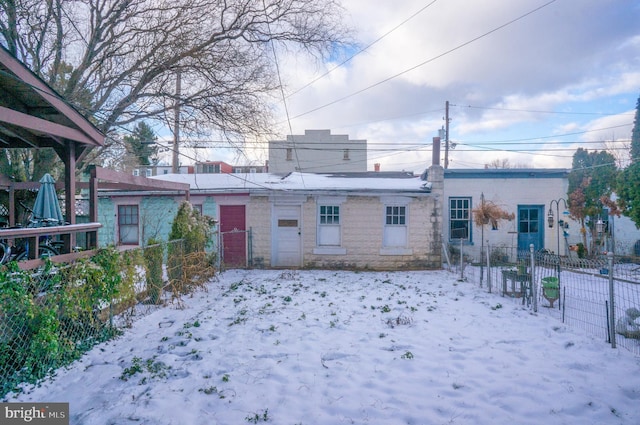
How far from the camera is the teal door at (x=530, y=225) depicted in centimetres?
1437

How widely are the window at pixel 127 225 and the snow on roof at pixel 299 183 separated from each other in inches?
87.0

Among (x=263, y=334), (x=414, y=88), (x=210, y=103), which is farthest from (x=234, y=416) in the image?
(x=414, y=88)

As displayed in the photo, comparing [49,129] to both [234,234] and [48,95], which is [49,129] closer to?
[48,95]

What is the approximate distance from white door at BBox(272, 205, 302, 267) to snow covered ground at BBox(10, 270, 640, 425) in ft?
18.5

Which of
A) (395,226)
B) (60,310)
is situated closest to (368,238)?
(395,226)

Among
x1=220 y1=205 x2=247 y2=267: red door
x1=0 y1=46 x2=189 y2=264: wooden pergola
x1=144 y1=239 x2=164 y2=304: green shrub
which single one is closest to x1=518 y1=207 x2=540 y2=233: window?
x1=220 y1=205 x2=247 y2=267: red door

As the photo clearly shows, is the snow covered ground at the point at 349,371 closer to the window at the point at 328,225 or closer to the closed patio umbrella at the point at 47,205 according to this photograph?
the closed patio umbrella at the point at 47,205

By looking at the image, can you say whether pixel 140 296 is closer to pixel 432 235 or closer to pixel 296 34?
pixel 296 34

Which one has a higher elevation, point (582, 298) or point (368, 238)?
point (368, 238)

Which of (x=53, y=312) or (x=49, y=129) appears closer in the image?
(x=53, y=312)

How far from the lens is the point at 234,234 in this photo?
42.3ft

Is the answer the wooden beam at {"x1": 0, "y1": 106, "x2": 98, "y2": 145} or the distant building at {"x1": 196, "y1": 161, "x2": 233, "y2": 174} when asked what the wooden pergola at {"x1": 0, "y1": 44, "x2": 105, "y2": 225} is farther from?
the distant building at {"x1": 196, "y1": 161, "x2": 233, "y2": 174}

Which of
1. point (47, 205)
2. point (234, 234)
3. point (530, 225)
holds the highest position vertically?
point (47, 205)

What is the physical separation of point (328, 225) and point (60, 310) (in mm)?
8904
